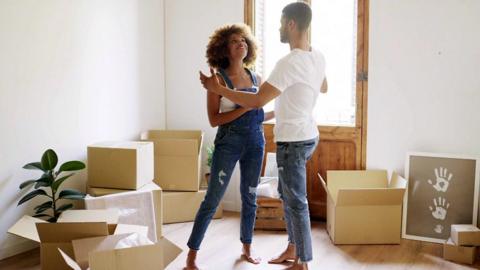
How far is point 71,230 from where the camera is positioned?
2.32 m

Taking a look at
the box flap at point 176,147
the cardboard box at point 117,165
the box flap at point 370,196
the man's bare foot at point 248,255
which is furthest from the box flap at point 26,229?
the box flap at point 370,196

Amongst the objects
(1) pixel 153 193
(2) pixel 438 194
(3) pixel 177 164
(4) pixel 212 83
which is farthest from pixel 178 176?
(2) pixel 438 194

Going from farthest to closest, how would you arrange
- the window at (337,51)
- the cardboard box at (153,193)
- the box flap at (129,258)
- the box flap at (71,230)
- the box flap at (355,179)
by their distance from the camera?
the window at (337,51) → the box flap at (355,179) → the cardboard box at (153,193) → the box flap at (71,230) → the box flap at (129,258)

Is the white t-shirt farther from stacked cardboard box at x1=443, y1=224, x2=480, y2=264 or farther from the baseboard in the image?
the baseboard

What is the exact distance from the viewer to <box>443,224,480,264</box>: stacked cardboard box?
123 inches

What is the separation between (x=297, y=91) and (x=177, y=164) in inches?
64.0

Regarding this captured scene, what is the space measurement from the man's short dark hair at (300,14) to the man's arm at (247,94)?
332mm

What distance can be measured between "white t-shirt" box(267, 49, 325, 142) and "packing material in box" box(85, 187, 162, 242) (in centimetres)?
103

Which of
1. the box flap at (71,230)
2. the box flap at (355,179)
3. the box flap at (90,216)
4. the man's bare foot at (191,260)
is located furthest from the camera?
the box flap at (355,179)

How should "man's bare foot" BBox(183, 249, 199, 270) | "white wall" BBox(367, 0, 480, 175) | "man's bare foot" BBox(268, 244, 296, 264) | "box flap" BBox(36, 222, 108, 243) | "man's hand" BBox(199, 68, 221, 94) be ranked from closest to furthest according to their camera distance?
1. "box flap" BBox(36, 222, 108, 243)
2. "man's hand" BBox(199, 68, 221, 94)
3. "man's bare foot" BBox(183, 249, 199, 270)
4. "man's bare foot" BBox(268, 244, 296, 264)
5. "white wall" BBox(367, 0, 480, 175)

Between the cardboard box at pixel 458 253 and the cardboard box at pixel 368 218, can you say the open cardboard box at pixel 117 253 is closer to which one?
the cardboard box at pixel 368 218

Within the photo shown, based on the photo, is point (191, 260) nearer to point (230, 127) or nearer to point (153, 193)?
point (153, 193)

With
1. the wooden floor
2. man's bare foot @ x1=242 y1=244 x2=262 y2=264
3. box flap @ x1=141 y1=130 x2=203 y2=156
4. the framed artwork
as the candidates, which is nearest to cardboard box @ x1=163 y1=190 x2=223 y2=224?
the wooden floor

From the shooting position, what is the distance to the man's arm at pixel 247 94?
247 cm
